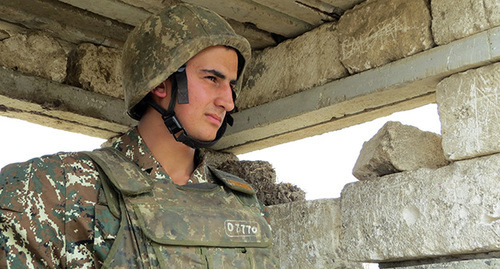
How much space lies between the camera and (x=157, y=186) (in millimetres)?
2100

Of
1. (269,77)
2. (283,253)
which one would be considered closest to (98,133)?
(269,77)

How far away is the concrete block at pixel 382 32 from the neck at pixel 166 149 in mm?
1299

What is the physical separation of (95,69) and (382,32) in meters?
1.79

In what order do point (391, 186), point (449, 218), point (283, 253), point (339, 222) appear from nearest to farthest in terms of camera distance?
point (449, 218) → point (391, 186) → point (339, 222) → point (283, 253)

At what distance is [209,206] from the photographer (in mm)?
2152

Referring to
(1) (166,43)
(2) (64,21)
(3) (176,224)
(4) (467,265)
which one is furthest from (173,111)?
(2) (64,21)

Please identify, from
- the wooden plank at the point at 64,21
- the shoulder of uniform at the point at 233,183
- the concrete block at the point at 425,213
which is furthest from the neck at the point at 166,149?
the wooden plank at the point at 64,21

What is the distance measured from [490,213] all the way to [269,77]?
67.8 inches

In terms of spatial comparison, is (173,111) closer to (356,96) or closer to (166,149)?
(166,149)

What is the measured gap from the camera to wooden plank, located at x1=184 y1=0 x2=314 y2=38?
3.44 meters

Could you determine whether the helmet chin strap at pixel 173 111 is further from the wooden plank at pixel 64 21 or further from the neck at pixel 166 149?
the wooden plank at pixel 64 21

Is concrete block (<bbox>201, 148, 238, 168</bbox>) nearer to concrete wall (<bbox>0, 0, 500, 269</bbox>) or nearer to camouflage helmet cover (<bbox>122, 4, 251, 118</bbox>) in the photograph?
concrete wall (<bbox>0, 0, 500, 269</bbox>)

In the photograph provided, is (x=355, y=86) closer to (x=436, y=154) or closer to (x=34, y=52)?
(x=436, y=154)

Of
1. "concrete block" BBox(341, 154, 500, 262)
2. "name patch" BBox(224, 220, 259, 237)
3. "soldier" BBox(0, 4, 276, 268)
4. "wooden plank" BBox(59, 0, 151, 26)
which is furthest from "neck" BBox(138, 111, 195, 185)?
"wooden plank" BBox(59, 0, 151, 26)
